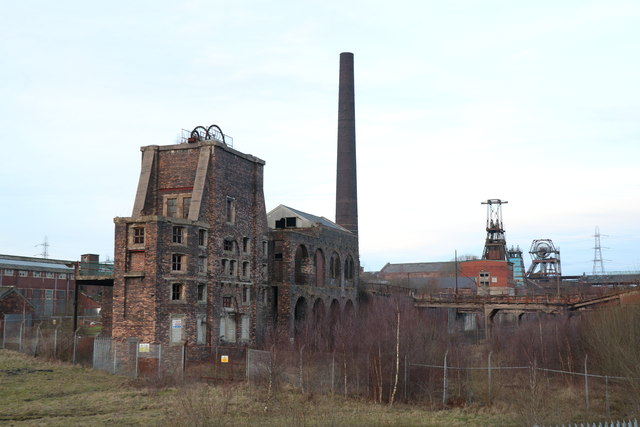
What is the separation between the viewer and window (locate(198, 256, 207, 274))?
37.5 metres

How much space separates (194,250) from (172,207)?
4534 mm

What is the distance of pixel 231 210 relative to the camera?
40750 millimetres

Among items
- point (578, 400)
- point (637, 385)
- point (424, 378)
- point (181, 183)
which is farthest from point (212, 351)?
point (637, 385)

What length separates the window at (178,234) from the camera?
36000 millimetres

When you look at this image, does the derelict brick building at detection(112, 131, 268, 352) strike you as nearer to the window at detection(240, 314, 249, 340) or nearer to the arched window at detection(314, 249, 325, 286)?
the window at detection(240, 314, 249, 340)

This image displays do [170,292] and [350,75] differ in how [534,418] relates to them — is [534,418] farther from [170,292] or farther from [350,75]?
[350,75]

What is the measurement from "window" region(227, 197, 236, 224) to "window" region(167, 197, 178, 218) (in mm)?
3248

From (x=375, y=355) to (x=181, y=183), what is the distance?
17.1 meters

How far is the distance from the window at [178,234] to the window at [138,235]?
175 centimetres

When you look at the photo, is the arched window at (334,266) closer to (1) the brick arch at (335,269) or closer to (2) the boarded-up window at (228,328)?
(1) the brick arch at (335,269)

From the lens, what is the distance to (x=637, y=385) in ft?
71.3

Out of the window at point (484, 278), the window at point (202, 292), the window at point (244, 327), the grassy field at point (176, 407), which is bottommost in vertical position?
the grassy field at point (176, 407)

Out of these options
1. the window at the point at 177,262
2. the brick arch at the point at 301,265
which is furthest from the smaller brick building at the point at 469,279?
the window at the point at 177,262

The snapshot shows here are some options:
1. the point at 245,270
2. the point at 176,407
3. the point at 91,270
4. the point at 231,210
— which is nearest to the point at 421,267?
the point at 245,270
